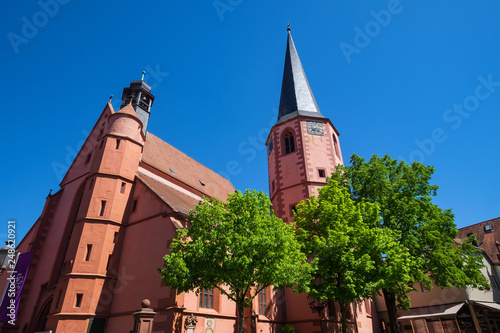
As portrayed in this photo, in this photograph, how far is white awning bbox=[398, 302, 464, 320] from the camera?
883 inches

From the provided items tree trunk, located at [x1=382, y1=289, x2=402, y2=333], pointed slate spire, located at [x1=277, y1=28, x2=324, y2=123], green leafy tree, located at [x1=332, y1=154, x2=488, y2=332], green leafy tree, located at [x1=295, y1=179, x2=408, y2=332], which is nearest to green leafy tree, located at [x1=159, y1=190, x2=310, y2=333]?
green leafy tree, located at [x1=295, y1=179, x2=408, y2=332]

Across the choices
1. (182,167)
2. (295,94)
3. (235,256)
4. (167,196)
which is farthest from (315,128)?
(235,256)

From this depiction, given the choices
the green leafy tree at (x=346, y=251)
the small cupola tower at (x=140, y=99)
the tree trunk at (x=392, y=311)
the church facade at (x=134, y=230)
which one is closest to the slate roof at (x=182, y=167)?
the church facade at (x=134, y=230)

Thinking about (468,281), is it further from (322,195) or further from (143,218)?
(143,218)

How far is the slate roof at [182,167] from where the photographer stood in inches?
961

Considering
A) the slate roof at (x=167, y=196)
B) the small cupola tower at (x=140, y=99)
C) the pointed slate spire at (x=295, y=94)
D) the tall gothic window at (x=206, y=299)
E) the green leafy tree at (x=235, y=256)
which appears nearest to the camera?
the green leafy tree at (x=235, y=256)

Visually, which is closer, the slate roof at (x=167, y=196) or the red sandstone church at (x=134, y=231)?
the red sandstone church at (x=134, y=231)

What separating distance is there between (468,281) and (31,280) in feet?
83.5

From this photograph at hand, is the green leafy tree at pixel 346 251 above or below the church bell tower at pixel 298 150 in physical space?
below

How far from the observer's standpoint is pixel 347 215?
1552 cm

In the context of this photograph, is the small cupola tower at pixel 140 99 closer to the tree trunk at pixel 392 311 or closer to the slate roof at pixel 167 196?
the slate roof at pixel 167 196

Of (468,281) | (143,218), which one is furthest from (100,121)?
(468,281)

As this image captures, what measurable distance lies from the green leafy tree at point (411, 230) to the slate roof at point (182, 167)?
43.7 ft

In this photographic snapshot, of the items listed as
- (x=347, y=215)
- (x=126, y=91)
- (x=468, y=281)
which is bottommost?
(x=468, y=281)
